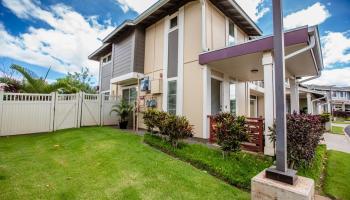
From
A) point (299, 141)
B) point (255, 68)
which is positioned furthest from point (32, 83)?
point (299, 141)

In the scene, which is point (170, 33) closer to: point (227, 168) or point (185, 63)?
point (185, 63)

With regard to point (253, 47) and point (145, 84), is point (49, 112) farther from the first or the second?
point (253, 47)

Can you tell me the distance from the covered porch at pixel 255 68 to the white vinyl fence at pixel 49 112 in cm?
720

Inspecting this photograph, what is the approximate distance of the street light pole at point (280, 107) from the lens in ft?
7.80

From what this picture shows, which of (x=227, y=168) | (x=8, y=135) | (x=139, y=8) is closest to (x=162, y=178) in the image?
(x=227, y=168)

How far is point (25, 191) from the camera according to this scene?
2.91 metres

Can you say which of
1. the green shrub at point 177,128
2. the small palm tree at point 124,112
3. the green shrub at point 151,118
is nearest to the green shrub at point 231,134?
the green shrub at point 177,128

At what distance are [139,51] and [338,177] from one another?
31.8 feet

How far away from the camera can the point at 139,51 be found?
1009 centimetres

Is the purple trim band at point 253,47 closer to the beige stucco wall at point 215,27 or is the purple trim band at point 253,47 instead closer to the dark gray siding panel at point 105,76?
the beige stucco wall at point 215,27

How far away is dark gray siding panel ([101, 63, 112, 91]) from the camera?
14008mm

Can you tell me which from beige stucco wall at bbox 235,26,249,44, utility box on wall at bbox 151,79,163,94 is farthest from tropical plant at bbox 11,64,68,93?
beige stucco wall at bbox 235,26,249,44

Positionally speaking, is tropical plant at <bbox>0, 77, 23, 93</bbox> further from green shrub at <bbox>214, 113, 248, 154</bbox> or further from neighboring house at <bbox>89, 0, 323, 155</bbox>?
green shrub at <bbox>214, 113, 248, 154</bbox>

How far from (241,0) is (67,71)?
22.4 meters
